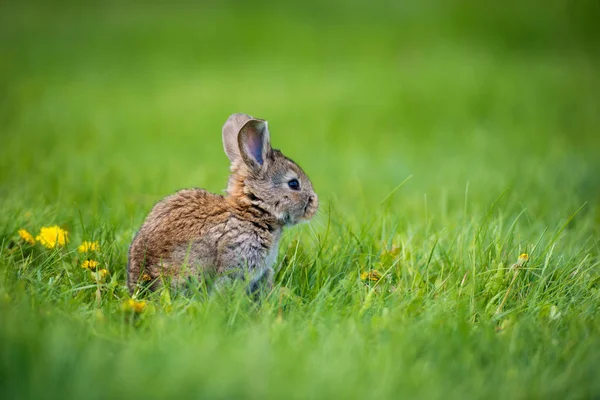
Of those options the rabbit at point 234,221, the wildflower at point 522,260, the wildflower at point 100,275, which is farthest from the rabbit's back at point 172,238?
the wildflower at point 522,260

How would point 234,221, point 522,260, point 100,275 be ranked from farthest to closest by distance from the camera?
point 234,221, point 522,260, point 100,275

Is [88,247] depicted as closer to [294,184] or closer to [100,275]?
[100,275]

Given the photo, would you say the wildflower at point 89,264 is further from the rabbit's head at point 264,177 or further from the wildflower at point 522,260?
the wildflower at point 522,260

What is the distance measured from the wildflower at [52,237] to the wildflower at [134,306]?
3.92 feet

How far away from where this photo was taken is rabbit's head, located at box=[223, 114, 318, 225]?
520cm

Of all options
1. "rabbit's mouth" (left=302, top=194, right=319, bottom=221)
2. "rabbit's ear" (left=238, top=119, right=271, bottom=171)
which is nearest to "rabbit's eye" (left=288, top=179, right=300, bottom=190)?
"rabbit's mouth" (left=302, top=194, right=319, bottom=221)

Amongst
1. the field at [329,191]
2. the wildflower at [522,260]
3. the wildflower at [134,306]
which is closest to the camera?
the field at [329,191]

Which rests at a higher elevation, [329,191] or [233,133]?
[233,133]

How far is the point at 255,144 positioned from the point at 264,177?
0.84 feet

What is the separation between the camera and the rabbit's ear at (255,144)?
510 centimetres

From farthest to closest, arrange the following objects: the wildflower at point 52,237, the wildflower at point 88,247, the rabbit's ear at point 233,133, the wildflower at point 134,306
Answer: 1. the rabbit's ear at point 233,133
2. the wildflower at point 52,237
3. the wildflower at point 88,247
4. the wildflower at point 134,306

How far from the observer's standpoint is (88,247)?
5070 millimetres

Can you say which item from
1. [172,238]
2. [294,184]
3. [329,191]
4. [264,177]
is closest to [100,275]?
[172,238]

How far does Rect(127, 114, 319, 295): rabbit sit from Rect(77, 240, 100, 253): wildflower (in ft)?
1.27
